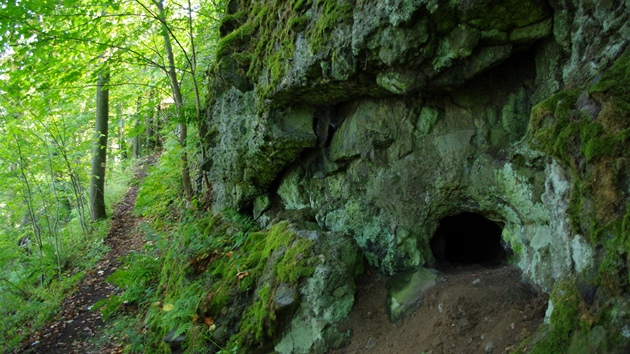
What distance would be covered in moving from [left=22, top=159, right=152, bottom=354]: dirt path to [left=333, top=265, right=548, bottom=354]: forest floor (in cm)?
479

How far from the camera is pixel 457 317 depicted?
13.6 feet

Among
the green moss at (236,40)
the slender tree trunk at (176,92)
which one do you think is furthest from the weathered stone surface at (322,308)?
the slender tree trunk at (176,92)

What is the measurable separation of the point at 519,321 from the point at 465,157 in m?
1.98

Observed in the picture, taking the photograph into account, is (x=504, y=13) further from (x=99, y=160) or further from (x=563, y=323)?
(x=99, y=160)

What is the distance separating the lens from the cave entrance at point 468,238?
237 inches

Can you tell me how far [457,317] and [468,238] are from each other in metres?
2.41

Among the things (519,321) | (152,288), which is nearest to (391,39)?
(519,321)

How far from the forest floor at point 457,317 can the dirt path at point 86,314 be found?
4.79m

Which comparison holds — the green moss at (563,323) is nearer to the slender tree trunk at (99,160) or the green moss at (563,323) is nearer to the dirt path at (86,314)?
the dirt path at (86,314)

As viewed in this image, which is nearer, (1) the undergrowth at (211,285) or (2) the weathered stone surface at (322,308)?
(2) the weathered stone surface at (322,308)

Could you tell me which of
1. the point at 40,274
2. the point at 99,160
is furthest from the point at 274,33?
the point at 99,160

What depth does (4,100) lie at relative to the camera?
11828mm

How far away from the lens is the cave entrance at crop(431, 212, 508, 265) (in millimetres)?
6023

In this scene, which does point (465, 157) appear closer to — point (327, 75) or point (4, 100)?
point (327, 75)
